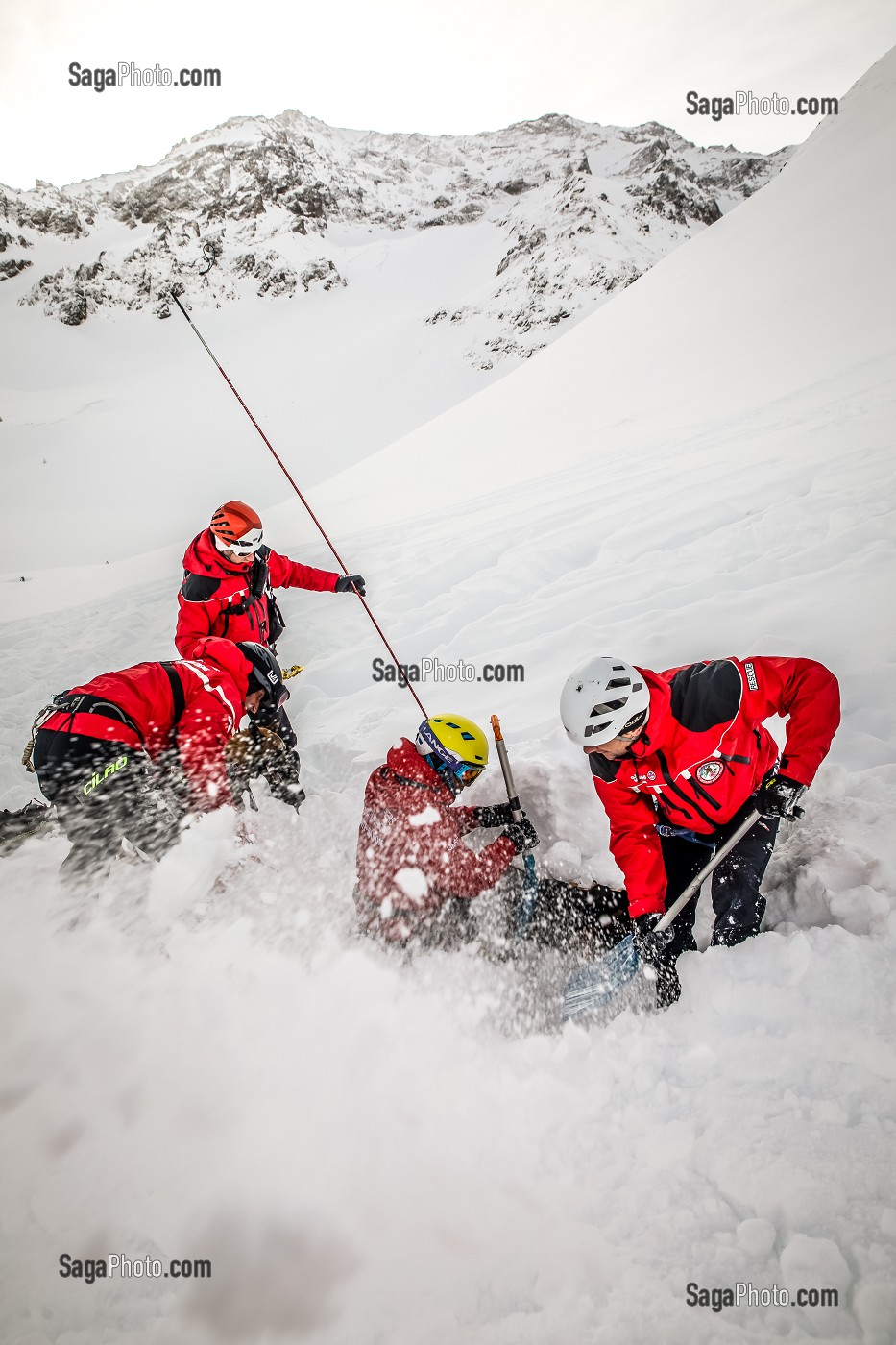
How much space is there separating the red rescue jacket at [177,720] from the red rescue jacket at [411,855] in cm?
81

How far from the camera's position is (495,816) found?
3.47 m

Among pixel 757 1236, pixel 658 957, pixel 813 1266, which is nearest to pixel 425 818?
pixel 658 957

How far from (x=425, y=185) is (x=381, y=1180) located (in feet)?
305

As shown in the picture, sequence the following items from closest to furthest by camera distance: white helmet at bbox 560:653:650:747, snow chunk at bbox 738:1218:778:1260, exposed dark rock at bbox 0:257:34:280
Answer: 1. snow chunk at bbox 738:1218:778:1260
2. white helmet at bbox 560:653:650:747
3. exposed dark rock at bbox 0:257:34:280

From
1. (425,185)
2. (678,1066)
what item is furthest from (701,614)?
(425,185)

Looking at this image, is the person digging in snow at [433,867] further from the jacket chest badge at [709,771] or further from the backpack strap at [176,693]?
the backpack strap at [176,693]

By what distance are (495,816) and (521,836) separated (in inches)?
7.1

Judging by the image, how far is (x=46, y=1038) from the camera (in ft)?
8.73

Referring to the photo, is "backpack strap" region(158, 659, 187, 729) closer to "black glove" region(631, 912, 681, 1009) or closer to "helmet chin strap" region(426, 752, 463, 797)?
"helmet chin strap" region(426, 752, 463, 797)

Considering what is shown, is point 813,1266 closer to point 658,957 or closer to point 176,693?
point 658,957

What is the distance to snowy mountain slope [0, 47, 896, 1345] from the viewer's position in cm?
190

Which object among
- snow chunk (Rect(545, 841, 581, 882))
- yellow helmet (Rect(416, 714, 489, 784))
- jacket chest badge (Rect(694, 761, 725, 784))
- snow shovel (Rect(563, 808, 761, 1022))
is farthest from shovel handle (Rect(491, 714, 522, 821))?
jacket chest badge (Rect(694, 761, 725, 784))

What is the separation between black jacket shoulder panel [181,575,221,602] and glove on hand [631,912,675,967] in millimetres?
3539

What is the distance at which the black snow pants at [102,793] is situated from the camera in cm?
291
